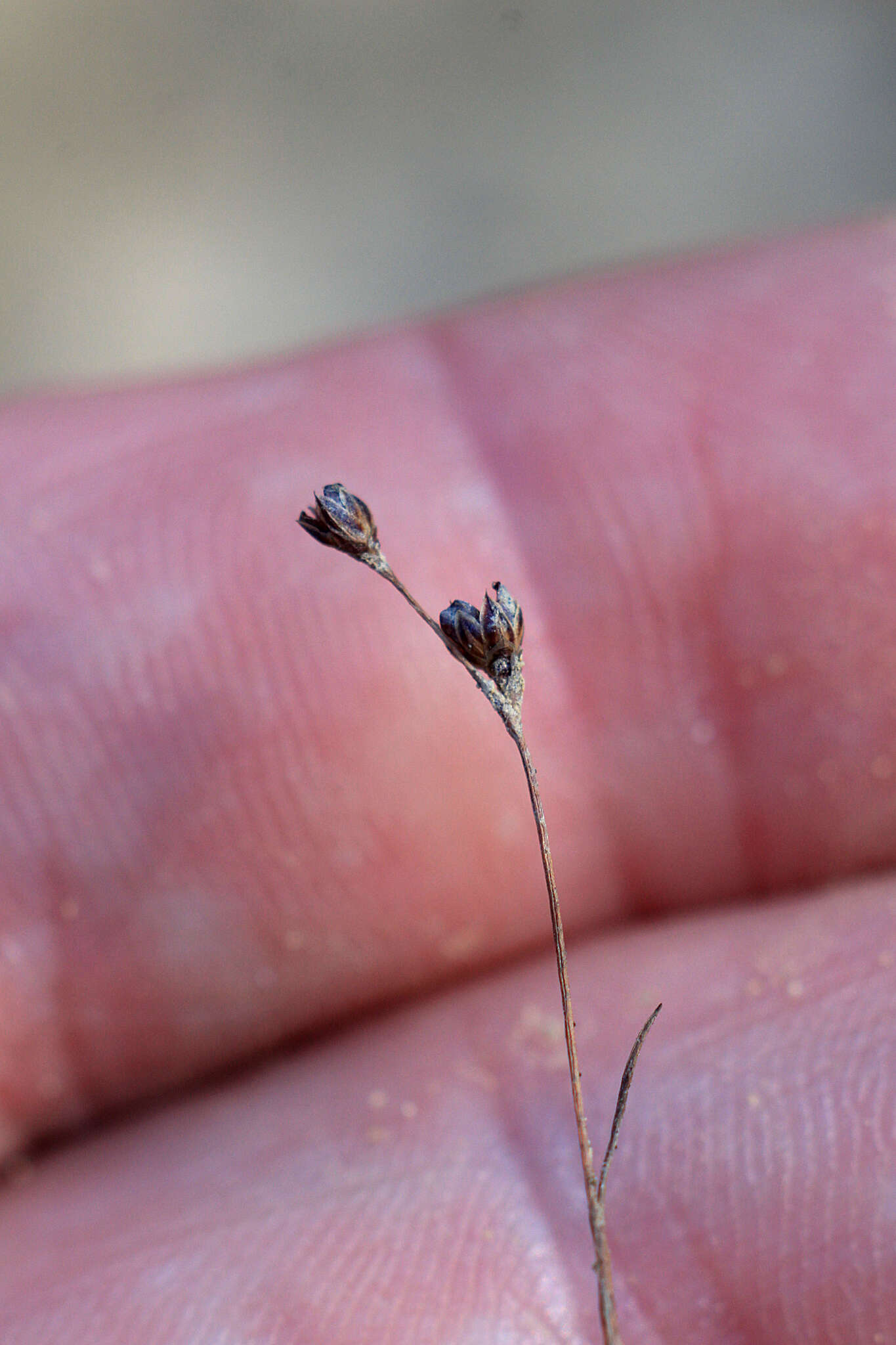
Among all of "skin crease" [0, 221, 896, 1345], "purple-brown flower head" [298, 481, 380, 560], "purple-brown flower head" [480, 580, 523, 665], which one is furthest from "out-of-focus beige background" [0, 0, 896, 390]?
"purple-brown flower head" [480, 580, 523, 665]

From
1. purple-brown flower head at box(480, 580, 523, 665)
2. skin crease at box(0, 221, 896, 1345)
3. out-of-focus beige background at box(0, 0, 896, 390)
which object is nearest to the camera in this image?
purple-brown flower head at box(480, 580, 523, 665)

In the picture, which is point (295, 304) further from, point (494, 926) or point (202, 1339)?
point (202, 1339)

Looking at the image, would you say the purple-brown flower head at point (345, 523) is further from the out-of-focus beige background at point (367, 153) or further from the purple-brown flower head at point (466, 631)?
the out-of-focus beige background at point (367, 153)

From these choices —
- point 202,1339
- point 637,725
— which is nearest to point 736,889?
point 637,725

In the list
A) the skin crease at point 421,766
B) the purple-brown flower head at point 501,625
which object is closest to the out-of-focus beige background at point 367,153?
the skin crease at point 421,766

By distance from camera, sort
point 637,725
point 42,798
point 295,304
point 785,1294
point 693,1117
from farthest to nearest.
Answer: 1. point 295,304
2. point 637,725
3. point 42,798
4. point 693,1117
5. point 785,1294

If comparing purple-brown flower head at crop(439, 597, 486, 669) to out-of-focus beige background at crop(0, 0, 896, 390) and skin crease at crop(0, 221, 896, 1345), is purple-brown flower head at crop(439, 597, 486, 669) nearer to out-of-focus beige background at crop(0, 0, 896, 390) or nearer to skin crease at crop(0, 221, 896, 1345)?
skin crease at crop(0, 221, 896, 1345)
